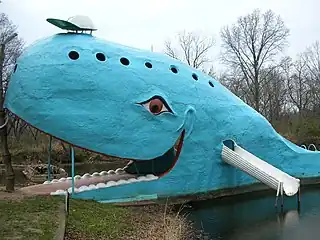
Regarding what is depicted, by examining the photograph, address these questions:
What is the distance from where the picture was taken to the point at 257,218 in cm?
1569

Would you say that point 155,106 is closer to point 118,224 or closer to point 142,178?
point 142,178

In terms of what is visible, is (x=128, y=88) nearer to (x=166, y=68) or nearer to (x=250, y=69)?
(x=166, y=68)

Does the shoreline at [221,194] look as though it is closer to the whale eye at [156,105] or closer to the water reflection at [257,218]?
the water reflection at [257,218]

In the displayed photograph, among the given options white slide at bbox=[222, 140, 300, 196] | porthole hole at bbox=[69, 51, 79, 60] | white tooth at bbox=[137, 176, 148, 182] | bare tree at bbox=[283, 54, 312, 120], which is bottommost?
white tooth at bbox=[137, 176, 148, 182]

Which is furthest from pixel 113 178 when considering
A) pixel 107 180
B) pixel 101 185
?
pixel 101 185

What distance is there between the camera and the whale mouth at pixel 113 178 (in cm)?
1639

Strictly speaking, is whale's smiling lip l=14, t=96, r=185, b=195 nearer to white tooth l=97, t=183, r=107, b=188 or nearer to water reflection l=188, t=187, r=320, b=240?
white tooth l=97, t=183, r=107, b=188

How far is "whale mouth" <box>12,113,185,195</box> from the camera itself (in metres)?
16.4

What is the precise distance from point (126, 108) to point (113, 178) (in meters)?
3.39

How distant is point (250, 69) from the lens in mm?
49781

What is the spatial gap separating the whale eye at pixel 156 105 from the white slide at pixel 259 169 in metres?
3.52

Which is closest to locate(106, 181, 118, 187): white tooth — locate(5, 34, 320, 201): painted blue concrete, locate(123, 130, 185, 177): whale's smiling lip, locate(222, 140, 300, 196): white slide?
A: locate(5, 34, 320, 201): painted blue concrete

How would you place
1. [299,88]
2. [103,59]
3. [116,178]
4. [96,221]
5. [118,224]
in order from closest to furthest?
[96,221]
[118,224]
[103,59]
[116,178]
[299,88]

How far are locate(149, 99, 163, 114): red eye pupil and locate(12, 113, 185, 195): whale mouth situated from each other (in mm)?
1507
